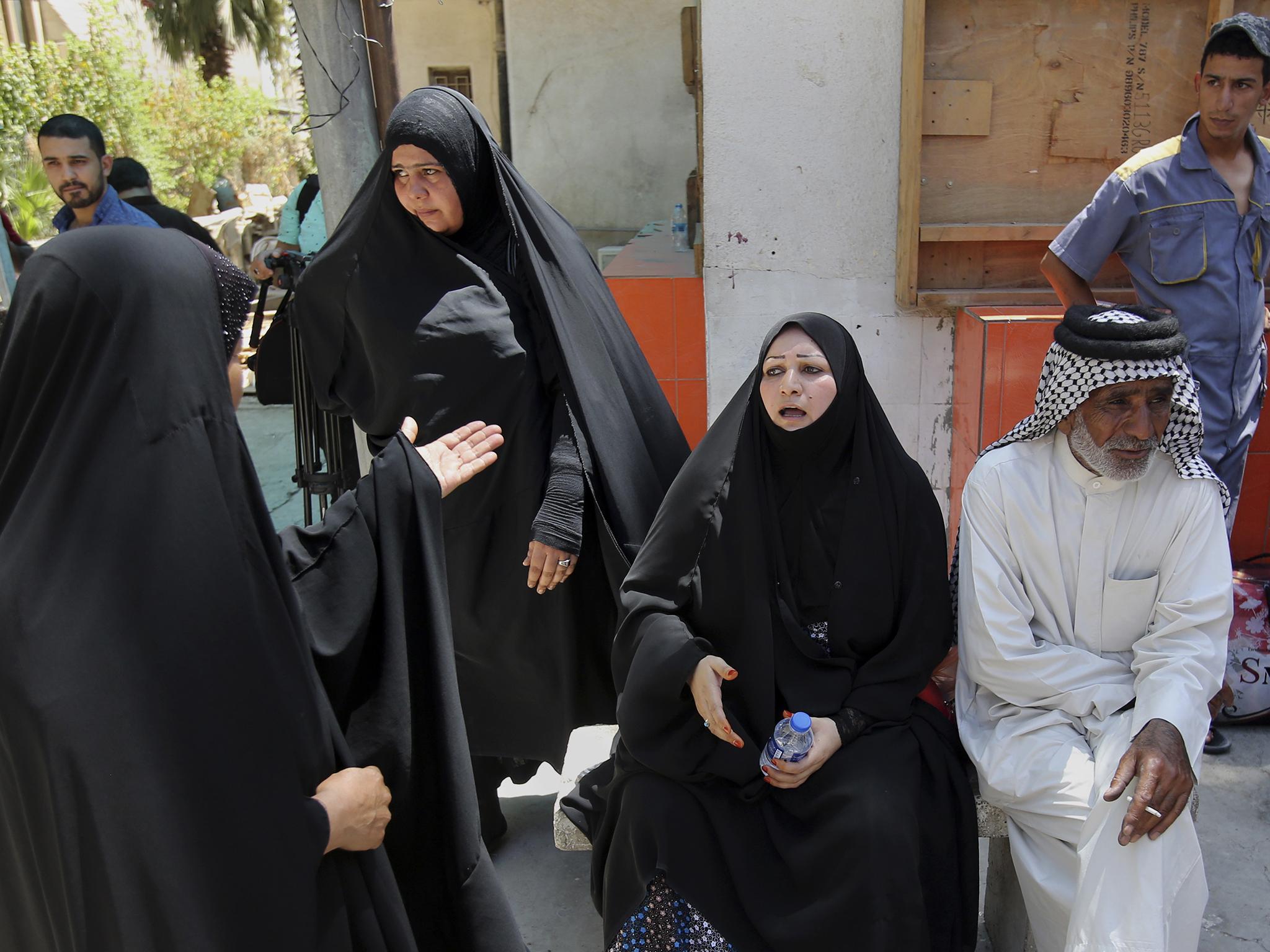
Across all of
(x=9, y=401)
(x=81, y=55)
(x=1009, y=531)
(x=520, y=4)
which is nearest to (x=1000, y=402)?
(x=1009, y=531)

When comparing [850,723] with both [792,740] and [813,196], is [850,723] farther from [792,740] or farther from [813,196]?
[813,196]

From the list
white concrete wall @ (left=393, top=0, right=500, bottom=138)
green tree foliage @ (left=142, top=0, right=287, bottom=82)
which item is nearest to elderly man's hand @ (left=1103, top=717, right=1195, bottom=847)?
white concrete wall @ (left=393, top=0, right=500, bottom=138)

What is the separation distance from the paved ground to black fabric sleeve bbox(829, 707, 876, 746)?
0.69m

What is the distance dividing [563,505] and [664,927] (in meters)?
1.06

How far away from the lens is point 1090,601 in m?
2.62

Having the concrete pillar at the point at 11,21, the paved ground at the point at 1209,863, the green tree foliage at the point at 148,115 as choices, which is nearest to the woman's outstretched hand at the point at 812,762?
the paved ground at the point at 1209,863

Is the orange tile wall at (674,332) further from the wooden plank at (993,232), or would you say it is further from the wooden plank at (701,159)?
the wooden plank at (993,232)

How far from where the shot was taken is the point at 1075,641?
265 cm

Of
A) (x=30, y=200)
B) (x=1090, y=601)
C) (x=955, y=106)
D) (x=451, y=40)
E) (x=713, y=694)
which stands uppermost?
(x=451, y=40)

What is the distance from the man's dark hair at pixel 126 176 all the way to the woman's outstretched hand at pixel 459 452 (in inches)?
195

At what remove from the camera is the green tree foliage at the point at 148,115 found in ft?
57.7

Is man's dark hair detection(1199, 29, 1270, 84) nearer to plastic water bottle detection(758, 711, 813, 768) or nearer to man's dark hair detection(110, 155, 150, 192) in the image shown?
plastic water bottle detection(758, 711, 813, 768)

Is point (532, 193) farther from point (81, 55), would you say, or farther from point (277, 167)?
point (277, 167)

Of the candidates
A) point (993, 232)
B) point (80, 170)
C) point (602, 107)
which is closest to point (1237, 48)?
point (993, 232)
